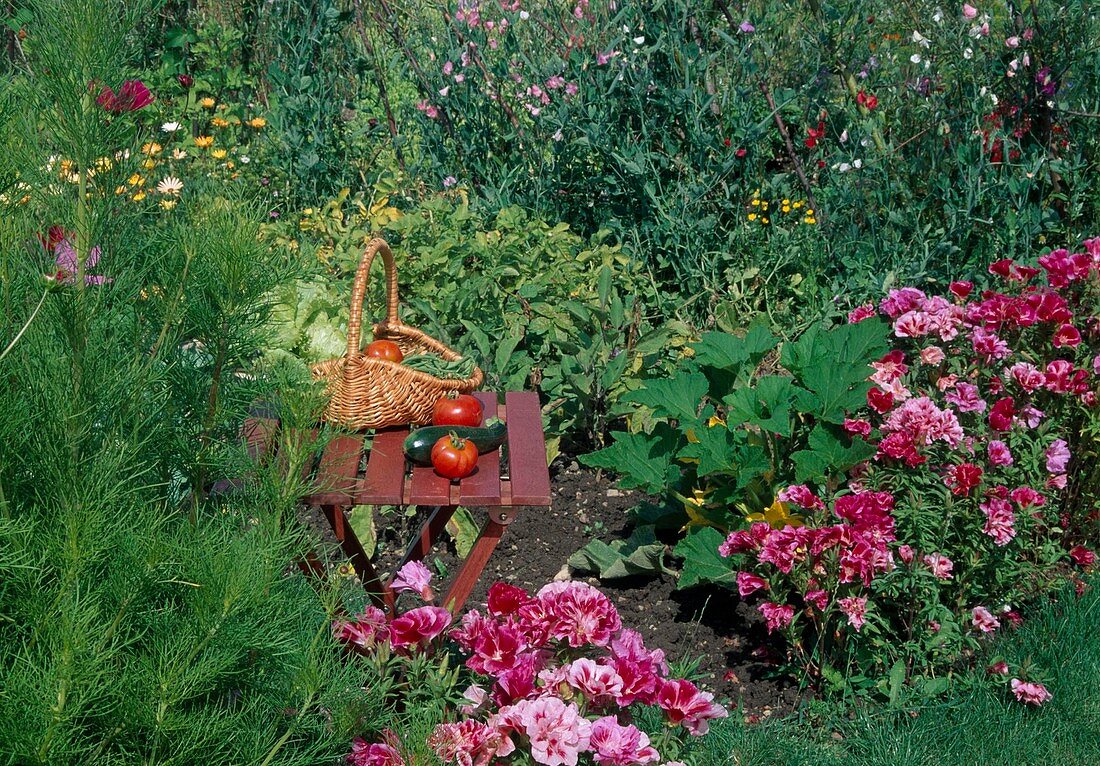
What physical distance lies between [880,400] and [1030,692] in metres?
0.79

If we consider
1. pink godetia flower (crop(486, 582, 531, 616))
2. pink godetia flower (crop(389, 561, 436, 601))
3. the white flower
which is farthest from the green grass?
the white flower

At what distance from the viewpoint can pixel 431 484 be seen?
96.5 inches

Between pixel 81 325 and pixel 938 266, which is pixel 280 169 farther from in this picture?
pixel 81 325

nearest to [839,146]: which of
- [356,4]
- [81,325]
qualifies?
[356,4]

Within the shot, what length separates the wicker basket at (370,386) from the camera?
259cm

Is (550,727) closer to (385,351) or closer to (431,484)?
(431,484)

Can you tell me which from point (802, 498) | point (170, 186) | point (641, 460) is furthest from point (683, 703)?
point (170, 186)

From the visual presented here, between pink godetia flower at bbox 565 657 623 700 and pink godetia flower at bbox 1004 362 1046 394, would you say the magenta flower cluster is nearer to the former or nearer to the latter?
pink godetia flower at bbox 1004 362 1046 394

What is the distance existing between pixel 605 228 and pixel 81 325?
3471 millimetres

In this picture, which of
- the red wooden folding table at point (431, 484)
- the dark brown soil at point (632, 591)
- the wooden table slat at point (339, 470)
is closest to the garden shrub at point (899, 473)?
the dark brown soil at point (632, 591)

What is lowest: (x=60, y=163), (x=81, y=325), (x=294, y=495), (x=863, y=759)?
(x=863, y=759)

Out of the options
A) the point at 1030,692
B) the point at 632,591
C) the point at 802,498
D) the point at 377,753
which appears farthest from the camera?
the point at 632,591

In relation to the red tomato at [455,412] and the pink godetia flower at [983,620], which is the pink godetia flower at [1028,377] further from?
the red tomato at [455,412]

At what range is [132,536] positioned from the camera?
1664 millimetres
